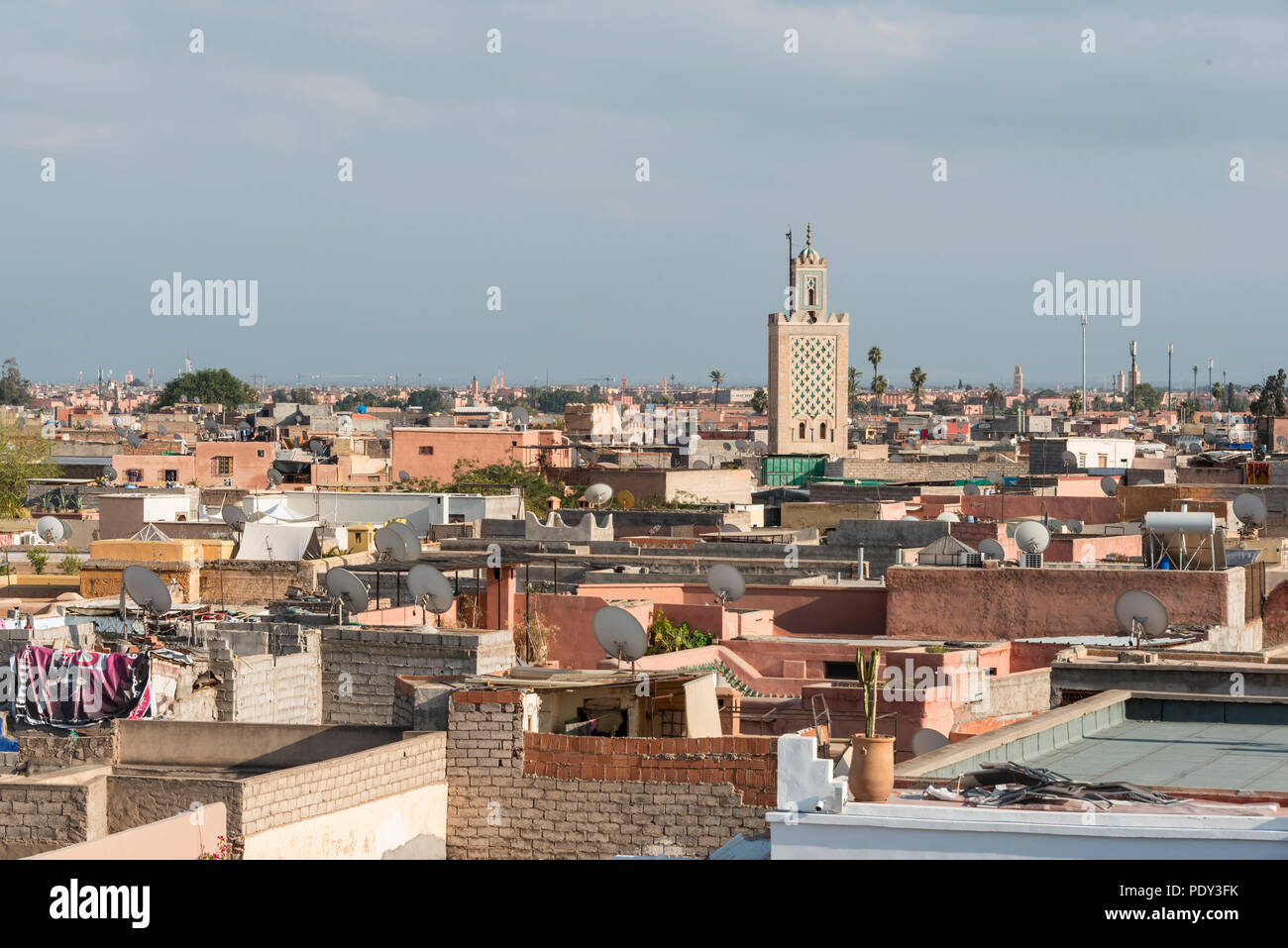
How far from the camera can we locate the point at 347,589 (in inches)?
608

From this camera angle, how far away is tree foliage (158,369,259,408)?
12531cm

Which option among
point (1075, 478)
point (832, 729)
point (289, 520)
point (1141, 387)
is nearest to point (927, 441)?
point (1075, 478)

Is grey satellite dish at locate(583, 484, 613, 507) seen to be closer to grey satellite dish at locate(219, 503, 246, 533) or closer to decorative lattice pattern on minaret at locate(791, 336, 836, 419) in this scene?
grey satellite dish at locate(219, 503, 246, 533)

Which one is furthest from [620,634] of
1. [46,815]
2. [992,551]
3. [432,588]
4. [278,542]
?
[278,542]

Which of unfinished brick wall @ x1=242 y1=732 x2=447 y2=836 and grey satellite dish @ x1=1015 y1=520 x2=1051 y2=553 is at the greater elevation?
grey satellite dish @ x1=1015 y1=520 x2=1051 y2=553

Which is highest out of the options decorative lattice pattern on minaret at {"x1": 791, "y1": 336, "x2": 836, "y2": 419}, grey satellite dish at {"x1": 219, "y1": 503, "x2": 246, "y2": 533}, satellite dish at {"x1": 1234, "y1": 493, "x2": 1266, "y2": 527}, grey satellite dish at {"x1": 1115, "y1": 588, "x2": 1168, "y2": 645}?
decorative lattice pattern on minaret at {"x1": 791, "y1": 336, "x2": 836, "y2": 419}

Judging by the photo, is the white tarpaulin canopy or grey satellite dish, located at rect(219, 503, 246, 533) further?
grey satellite dish, located at rect(219, 503, 246, 533)

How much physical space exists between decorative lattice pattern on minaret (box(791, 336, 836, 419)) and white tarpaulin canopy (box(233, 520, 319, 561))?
44.6 m

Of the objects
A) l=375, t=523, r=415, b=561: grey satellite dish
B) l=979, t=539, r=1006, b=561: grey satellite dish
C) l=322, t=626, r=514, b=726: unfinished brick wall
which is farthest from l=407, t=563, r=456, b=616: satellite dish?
l=979, t=539, r=1006, b=561: grey satellite dish

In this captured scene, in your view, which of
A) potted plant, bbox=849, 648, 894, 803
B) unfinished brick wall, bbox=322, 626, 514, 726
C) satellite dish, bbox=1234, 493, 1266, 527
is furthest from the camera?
satellite dish, bbox=1234, 493, 1266, 527

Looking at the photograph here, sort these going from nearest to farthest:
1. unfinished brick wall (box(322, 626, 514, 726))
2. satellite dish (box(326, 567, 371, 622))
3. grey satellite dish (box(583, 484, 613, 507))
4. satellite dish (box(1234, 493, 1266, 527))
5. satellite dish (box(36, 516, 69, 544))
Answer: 1. unfinished brick wall (box(322, 626, 514, 726))
2. satellite dish (box(326, 567, 371, 622))
3. satellite dish (box(1234, 493, 1266, 527))
4. satellite dish (box(36, 516, 69, 544))
5. grey satellite dish (box(583, 484, 613, 507))

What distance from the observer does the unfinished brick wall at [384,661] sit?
13.5m

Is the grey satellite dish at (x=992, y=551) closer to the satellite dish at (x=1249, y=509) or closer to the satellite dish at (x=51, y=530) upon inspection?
the satellite dish at (x=1249, y=509)
